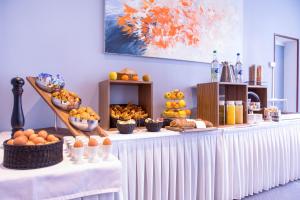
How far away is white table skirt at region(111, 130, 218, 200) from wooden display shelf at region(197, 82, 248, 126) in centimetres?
27

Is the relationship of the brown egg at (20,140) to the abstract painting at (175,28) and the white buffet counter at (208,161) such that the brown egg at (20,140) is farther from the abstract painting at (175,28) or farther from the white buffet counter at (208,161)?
the abstract painting at (175,28)

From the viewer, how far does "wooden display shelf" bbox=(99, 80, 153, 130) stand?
1900 mm

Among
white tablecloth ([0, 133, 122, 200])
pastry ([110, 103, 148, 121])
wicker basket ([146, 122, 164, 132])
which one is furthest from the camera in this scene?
pastry ([110, 103, 148, 121])

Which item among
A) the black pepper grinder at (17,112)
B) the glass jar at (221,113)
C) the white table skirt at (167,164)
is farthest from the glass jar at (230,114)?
the black pepper grinder at (17,112)

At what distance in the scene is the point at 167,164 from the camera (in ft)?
5.85

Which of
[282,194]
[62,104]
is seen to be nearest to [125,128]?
[62,104]

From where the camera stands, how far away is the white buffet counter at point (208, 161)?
1.68 metres

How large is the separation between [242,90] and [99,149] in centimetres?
177

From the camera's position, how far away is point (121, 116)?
6.30 ft

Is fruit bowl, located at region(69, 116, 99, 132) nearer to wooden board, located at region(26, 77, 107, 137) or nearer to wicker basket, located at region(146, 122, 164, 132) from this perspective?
wooden board, located at region(26, 77, 107, 137)

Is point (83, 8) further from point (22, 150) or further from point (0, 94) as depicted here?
point (22, 150)

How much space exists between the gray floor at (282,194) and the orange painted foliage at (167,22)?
64.6 inches

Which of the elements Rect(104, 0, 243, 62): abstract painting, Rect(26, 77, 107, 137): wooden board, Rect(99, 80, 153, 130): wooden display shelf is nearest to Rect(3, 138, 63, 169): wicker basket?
Rect(26, 77, 107, 137): wooden board

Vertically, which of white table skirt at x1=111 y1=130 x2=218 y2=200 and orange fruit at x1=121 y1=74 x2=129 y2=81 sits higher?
orange fruit at x1=121 y1=74 x2=129 y2=81
